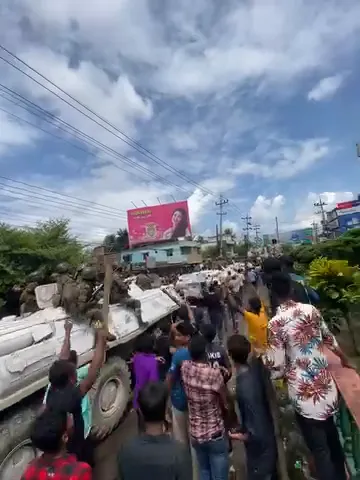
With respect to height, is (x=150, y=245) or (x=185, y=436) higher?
(x=150, y=245)

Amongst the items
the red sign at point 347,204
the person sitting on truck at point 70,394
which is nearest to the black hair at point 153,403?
the person sitting on truck at point 70,394

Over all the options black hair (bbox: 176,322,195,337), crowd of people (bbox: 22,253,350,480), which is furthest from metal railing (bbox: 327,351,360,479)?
black hair (bbox: 176,322,195,337)

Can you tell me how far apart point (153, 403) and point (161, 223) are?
48.2m

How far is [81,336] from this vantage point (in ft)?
16.8

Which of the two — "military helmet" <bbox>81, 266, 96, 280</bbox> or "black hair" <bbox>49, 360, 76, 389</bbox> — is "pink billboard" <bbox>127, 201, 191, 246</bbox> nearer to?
"military helmet" <bbox>81, 266, 96, 280</bbox>

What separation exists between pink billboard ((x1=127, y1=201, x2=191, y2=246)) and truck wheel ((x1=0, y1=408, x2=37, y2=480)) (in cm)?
4607

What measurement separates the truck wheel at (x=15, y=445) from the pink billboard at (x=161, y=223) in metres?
46.1

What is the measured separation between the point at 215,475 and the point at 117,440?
2.24m

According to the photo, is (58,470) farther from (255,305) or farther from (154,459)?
(255,305)

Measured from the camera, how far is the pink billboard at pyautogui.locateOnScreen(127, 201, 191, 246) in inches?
1970

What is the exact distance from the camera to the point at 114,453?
4695mm

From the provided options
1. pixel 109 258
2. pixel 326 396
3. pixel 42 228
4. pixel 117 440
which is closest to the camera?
pixel 326 396

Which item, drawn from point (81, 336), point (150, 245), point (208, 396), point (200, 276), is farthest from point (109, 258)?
point (150, 245)

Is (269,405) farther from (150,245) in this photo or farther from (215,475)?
(150,245)
